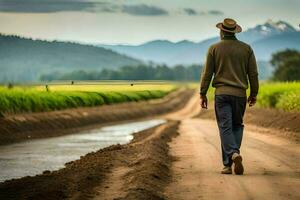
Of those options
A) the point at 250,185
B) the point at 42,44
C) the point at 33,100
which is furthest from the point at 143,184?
the point at 42,44

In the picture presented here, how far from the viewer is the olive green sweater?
13062 millimetres

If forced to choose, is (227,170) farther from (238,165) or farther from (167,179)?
(167,179)

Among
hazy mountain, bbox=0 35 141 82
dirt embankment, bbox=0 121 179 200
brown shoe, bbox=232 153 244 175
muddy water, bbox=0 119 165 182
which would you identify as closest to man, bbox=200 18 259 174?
brown shoe, bbox=232 153 244 175

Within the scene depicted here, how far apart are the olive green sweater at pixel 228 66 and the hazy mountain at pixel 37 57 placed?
6234cm

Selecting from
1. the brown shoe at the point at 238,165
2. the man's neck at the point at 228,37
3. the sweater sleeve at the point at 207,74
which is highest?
the man's neck at the point at 228,37

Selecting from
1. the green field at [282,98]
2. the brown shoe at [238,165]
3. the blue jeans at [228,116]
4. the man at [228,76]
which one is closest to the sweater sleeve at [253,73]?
the man at [228,76]

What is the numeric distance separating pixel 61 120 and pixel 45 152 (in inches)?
593

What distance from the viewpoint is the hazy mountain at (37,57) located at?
92.1 metres

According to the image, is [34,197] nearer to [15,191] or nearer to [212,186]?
[15,191]

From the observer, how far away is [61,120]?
3775cm

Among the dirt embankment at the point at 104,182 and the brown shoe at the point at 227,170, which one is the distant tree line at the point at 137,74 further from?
the brown shoe at the point at 227,170

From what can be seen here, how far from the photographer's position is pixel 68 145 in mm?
25703

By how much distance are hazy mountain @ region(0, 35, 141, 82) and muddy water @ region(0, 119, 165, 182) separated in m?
46.1

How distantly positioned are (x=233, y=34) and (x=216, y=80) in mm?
822
